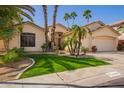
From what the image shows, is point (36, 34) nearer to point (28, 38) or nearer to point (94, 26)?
point (28, 38)

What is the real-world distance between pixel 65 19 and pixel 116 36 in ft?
72.4

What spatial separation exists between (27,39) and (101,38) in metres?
8.82

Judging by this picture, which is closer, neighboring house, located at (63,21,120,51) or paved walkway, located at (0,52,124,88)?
paved walkway, located at (0,52,124,88)

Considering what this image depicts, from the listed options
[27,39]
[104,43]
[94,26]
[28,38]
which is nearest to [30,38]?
[28,38]

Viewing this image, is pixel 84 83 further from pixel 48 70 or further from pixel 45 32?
pixel 45 32

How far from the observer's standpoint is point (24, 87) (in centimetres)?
891

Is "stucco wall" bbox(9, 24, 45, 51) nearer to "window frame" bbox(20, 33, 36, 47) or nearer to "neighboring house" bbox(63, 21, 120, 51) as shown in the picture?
"window frame" bbox(20, 33, 36, 47)

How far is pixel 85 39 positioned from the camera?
26125 millimetres

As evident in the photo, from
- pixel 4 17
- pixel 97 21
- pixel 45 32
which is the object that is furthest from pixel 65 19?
pixel 4 17

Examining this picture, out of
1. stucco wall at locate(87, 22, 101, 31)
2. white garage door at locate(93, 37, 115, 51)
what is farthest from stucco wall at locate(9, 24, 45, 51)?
white garage door at locate(93, 37, 115, 51)

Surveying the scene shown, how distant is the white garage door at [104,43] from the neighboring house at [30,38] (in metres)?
6.37

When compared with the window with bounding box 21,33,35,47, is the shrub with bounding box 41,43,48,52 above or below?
below

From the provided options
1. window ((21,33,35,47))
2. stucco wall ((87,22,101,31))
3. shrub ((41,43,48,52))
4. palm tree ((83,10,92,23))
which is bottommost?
shrub ((41,43,48,52))

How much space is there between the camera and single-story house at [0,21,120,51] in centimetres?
2492
